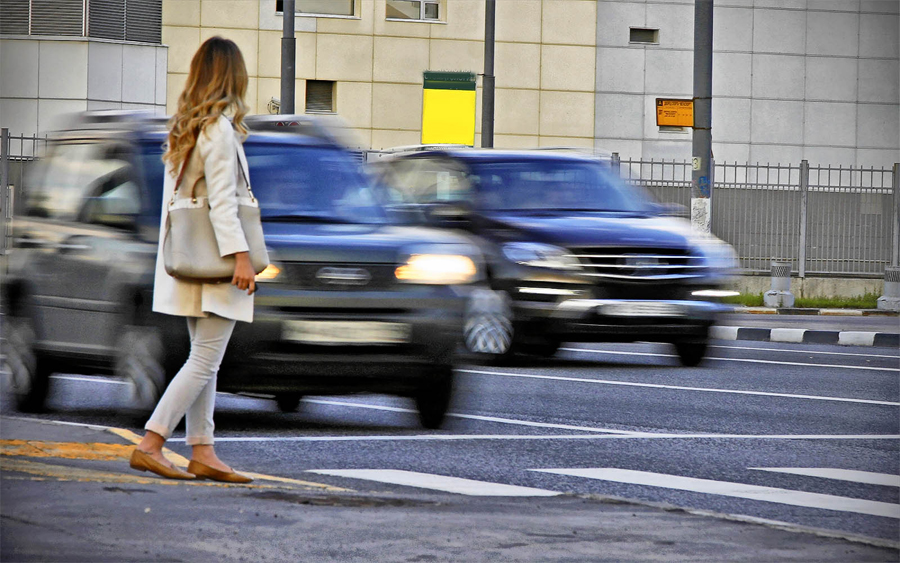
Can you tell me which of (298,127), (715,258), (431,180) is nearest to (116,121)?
(298,127)

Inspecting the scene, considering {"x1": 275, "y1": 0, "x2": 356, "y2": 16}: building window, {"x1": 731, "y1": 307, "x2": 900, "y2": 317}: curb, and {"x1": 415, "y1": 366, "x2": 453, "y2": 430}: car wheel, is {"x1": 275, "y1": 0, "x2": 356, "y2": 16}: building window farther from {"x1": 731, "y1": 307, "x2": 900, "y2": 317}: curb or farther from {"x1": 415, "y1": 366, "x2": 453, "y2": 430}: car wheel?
{"x1": 415, "y1": 366, "x2": 453, "y2": 430}: car wheel

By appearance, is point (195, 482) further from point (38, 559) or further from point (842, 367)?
point (842, 367)

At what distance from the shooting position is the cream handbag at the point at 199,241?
257 inches

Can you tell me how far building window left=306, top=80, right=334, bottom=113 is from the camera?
37.1 meters

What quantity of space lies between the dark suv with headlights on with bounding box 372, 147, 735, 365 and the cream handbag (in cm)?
643

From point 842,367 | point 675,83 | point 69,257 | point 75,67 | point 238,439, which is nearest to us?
point 238,439

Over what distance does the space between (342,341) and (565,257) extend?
14.5ft

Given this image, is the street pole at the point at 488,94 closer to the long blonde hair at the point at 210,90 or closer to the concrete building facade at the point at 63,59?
the concrete building facade at the point at 63,59

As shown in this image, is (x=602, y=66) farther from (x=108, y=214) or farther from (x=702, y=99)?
(x=108, y=214)

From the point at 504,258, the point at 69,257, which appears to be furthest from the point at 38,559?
the point at 504,258

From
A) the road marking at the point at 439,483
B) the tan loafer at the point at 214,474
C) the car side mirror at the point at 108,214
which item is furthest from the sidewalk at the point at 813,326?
the tan loafer at the point at 214,474

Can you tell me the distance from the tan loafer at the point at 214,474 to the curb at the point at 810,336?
1266 cm

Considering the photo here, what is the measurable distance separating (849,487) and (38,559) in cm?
402

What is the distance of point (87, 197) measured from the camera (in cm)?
948
